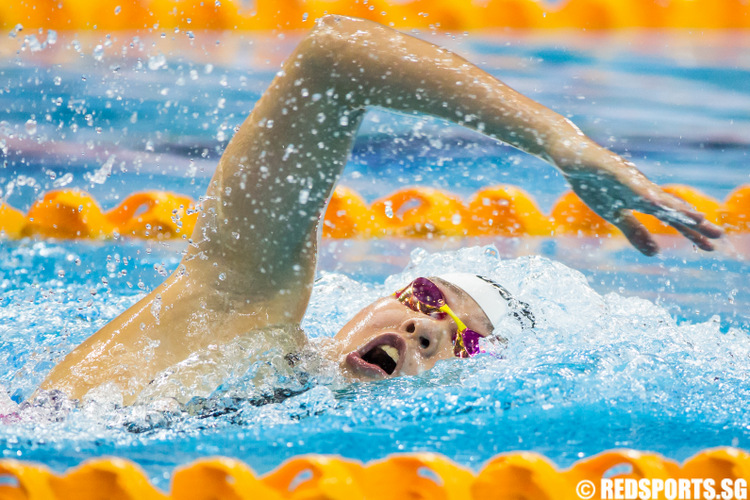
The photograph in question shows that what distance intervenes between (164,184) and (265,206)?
262cm

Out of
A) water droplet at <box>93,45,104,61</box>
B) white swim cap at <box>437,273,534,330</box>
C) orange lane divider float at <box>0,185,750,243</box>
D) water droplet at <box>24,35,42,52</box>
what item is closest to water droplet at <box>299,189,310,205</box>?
white swim cap at <box>437,273,534,330</box>

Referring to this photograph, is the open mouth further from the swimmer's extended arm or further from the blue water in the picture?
the swimmer's extended arm

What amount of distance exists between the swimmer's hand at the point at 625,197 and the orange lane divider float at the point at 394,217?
204cm

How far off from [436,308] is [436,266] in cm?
84

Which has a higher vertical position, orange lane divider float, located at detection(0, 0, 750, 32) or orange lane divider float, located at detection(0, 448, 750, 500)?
orange lane divider float, located at detection(0, 0, 750, 32)

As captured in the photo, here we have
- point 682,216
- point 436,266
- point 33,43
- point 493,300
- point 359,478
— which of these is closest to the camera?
point 682,216

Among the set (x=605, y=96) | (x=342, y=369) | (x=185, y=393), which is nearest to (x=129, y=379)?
(x=185, y=393)

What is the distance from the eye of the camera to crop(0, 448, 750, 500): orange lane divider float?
1151 millimetres

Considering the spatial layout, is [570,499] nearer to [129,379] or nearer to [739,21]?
[129,379]

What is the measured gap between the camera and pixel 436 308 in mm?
1550

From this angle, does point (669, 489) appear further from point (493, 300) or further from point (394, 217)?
point (394, 217)

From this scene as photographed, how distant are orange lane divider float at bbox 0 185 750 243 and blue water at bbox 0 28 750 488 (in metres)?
0.06

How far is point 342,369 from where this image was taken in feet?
4.82

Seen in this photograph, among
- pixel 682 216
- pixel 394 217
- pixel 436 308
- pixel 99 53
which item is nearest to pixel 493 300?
pixel 436 308
